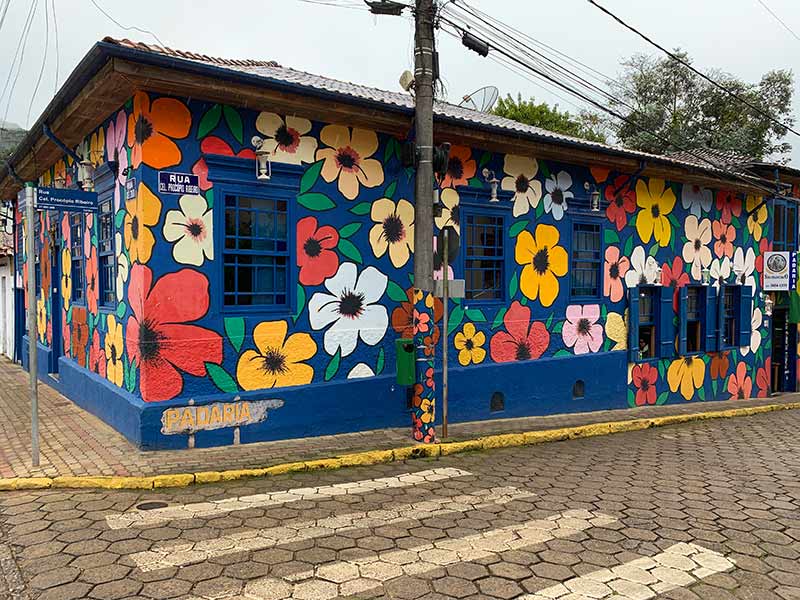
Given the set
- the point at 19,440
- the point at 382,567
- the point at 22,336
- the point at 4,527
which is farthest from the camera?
the point at 22,336

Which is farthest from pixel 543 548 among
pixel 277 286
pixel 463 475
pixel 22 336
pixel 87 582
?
pixel 22 336

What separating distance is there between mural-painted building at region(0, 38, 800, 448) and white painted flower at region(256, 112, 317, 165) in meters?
0.02

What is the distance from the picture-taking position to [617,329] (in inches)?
451

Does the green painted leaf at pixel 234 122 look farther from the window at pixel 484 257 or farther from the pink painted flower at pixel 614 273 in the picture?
the pink painted flower at pixel 614 273

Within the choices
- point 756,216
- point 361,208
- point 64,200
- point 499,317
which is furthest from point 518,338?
point 756,216

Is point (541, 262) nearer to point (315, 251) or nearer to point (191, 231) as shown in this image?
point (315, 251)

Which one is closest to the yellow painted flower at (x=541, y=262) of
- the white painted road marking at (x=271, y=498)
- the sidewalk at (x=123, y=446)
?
the sidewalk at (x=123, y=446)

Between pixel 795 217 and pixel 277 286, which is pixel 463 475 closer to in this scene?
pixel 277 286

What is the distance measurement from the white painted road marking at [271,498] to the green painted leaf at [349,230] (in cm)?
319

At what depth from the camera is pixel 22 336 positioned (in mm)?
14312

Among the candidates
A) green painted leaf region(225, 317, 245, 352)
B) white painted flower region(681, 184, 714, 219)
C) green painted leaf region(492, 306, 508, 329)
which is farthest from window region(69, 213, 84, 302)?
white painted flower region(681, 184, 714, 219)

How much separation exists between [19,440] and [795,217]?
1741 centimetres

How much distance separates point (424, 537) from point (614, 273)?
7.98m

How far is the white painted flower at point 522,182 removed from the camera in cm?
979
